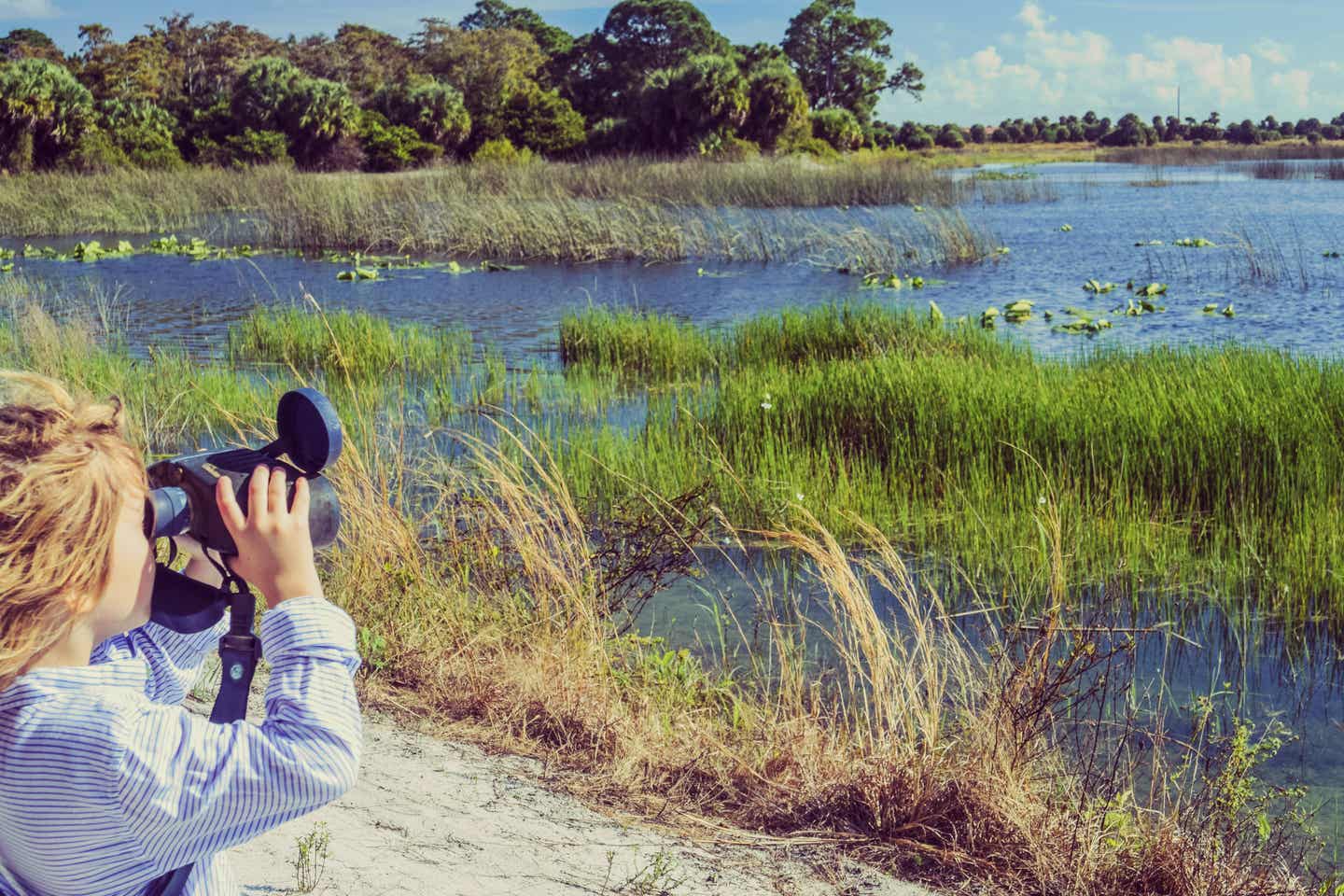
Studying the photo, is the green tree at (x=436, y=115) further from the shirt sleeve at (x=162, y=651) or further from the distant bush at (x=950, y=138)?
the distant bush at (x=950, y=138)

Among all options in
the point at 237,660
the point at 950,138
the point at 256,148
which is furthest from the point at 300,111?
the point at 950,138

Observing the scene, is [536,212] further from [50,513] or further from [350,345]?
[50,513]

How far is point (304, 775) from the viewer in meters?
1.30

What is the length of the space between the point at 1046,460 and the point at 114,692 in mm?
5802

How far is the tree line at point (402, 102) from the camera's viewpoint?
35438 millimetres

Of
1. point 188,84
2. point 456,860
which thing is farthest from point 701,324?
point 188,84

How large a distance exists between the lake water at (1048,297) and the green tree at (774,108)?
15.6 m

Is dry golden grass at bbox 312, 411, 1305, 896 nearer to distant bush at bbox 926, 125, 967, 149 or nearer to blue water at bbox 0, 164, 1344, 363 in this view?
blue water at bbox 0, 164, 1344, 363

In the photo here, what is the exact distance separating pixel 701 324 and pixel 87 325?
19.8 feet

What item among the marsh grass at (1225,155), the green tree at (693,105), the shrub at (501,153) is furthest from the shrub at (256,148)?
the marsh grass at (1225,155)

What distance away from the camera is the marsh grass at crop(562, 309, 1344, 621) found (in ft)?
17.8

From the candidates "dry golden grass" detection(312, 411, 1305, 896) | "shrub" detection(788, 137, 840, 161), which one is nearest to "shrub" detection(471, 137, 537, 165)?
"shrub" detection(788, 137, 840, 161)

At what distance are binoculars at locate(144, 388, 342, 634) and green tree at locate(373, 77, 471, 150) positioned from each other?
4043cm

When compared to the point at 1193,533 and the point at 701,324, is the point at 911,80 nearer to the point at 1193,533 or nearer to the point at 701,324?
the point at 701,324
